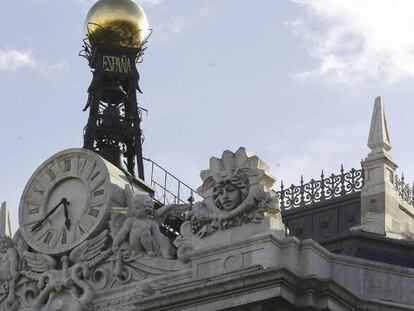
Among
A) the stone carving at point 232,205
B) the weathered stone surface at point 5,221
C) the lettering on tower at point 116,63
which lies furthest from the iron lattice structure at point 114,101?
the stone carving at point 232,205

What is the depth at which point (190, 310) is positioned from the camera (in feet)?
170

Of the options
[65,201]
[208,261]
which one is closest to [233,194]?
[208,261]

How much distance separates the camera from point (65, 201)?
56.8 metres

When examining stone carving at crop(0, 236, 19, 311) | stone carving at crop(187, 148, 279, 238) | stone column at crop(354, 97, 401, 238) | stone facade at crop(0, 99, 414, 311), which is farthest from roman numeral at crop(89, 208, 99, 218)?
stone column at crop(354, 97, 401, 238)

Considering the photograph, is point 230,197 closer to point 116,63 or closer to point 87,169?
point 87,169

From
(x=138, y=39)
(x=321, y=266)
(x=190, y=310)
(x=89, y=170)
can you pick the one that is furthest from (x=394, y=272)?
(x=138, y=39)

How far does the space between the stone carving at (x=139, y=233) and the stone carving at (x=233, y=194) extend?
5.91ft

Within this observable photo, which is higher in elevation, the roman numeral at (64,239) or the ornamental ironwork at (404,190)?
the ornamental ironwork at (404,190)

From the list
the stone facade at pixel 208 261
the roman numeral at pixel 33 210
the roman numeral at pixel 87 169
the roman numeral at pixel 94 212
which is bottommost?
the stone facade at pixel 208 261

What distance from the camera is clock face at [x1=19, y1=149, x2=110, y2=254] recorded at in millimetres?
56094

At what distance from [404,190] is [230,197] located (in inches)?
460

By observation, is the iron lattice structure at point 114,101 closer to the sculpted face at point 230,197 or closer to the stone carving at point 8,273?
the stone carving at point 8,273

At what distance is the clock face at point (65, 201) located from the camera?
56.1m

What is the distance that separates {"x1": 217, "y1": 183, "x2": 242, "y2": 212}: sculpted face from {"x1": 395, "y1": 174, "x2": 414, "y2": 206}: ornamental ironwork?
10.9 meters
